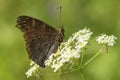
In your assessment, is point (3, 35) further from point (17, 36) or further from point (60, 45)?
point (60, 45)

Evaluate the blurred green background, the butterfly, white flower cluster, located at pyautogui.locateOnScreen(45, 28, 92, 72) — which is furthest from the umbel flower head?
the blurred green background

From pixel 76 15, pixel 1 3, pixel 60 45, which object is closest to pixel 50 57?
pixel 60 45

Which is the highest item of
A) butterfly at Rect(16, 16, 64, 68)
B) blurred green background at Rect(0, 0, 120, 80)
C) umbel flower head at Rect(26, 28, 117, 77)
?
blurred green background at Rect(0, 0, 120, 80)

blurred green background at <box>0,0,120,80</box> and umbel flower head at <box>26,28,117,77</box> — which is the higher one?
blurred green background at <box>0,0,120,80</box>

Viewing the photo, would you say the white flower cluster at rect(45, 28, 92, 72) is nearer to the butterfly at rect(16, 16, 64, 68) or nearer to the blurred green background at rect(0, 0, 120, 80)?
the butterfly at rect(16, 16, 64, 68)

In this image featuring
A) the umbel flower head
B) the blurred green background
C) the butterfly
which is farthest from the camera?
the blurred green background

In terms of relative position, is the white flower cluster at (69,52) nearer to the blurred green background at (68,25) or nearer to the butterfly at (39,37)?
the butterfly at (39,37)
